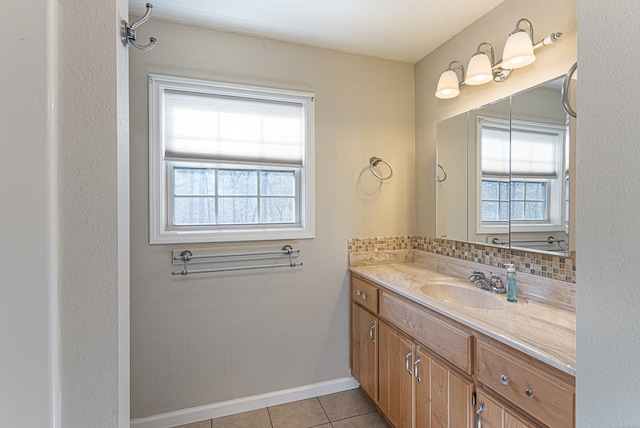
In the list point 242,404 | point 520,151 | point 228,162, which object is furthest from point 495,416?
point 228,162

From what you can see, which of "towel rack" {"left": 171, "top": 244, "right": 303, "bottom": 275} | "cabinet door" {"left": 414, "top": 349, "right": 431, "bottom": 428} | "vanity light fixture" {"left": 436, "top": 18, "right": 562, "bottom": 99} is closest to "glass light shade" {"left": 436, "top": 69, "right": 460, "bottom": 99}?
"vanity light fixture" {"left": 436, "top": 18, "right": 562, "bottom": 99}

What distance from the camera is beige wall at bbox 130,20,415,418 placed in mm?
1812

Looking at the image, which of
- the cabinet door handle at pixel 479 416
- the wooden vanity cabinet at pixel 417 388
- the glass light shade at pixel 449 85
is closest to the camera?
the cabinet door handle at pixel 479 416

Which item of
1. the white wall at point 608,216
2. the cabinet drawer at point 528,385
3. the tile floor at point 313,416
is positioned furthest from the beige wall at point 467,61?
the tile floor at point 313,416

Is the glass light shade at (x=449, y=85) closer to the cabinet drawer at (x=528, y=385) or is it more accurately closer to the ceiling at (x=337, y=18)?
the ceiling at (x=337, y=18)

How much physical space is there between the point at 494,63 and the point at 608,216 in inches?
55.1

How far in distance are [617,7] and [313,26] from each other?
1.60 m

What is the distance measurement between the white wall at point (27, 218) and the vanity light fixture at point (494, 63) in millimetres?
1843

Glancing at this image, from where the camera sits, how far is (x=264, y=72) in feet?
6.61

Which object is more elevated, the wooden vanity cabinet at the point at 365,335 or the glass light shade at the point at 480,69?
the glass light shade at the point at 480,69

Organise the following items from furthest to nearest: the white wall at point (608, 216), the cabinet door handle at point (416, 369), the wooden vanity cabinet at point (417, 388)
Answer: the cabinet door handle at point (416, 369), the wooden vanity cabinet at point (417, 388), the white wall at point (608, 216)

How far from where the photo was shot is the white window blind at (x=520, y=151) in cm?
144

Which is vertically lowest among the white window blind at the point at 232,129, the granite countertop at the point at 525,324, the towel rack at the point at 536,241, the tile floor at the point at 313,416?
the tile floor at the point at 313,416

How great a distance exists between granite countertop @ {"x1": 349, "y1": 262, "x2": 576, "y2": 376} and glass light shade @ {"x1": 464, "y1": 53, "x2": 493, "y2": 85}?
121cm
